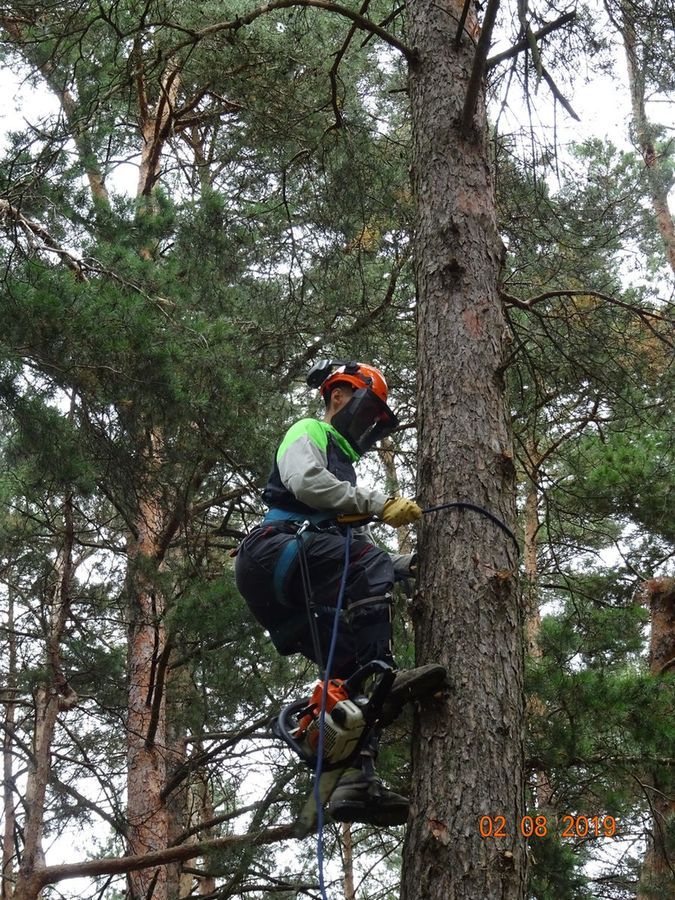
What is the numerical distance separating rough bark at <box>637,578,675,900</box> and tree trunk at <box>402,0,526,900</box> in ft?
7.51

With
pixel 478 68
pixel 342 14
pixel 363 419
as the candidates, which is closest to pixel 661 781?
pixel 363 419

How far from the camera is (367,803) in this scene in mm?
2928

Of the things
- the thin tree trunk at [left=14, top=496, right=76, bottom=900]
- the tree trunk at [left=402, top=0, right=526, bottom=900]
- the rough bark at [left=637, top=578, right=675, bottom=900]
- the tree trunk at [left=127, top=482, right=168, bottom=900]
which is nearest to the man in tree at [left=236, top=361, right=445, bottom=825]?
the tree trunk at [left=402, top=0, right=526, bottom=900]

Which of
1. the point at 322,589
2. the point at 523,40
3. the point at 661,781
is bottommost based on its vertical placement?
the point at 661,781

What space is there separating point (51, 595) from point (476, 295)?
132 inches

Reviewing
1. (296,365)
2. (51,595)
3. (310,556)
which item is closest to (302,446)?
Result: (310,556)

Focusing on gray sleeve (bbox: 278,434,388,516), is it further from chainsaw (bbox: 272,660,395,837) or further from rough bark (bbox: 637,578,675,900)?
rough bark (bbox: 637,578,675,900)

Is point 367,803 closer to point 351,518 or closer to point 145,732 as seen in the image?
point 351,518

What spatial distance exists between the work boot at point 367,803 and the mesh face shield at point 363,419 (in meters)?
1.30

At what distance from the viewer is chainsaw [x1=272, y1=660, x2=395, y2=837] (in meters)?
2.85

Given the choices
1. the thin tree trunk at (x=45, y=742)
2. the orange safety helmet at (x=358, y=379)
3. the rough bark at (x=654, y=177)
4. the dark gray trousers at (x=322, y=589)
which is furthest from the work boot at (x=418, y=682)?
the rough bark at (x=654, y=177)

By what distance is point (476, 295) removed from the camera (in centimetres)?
340

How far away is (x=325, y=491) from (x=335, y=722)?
2.61 feet

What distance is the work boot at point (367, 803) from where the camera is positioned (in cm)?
293
